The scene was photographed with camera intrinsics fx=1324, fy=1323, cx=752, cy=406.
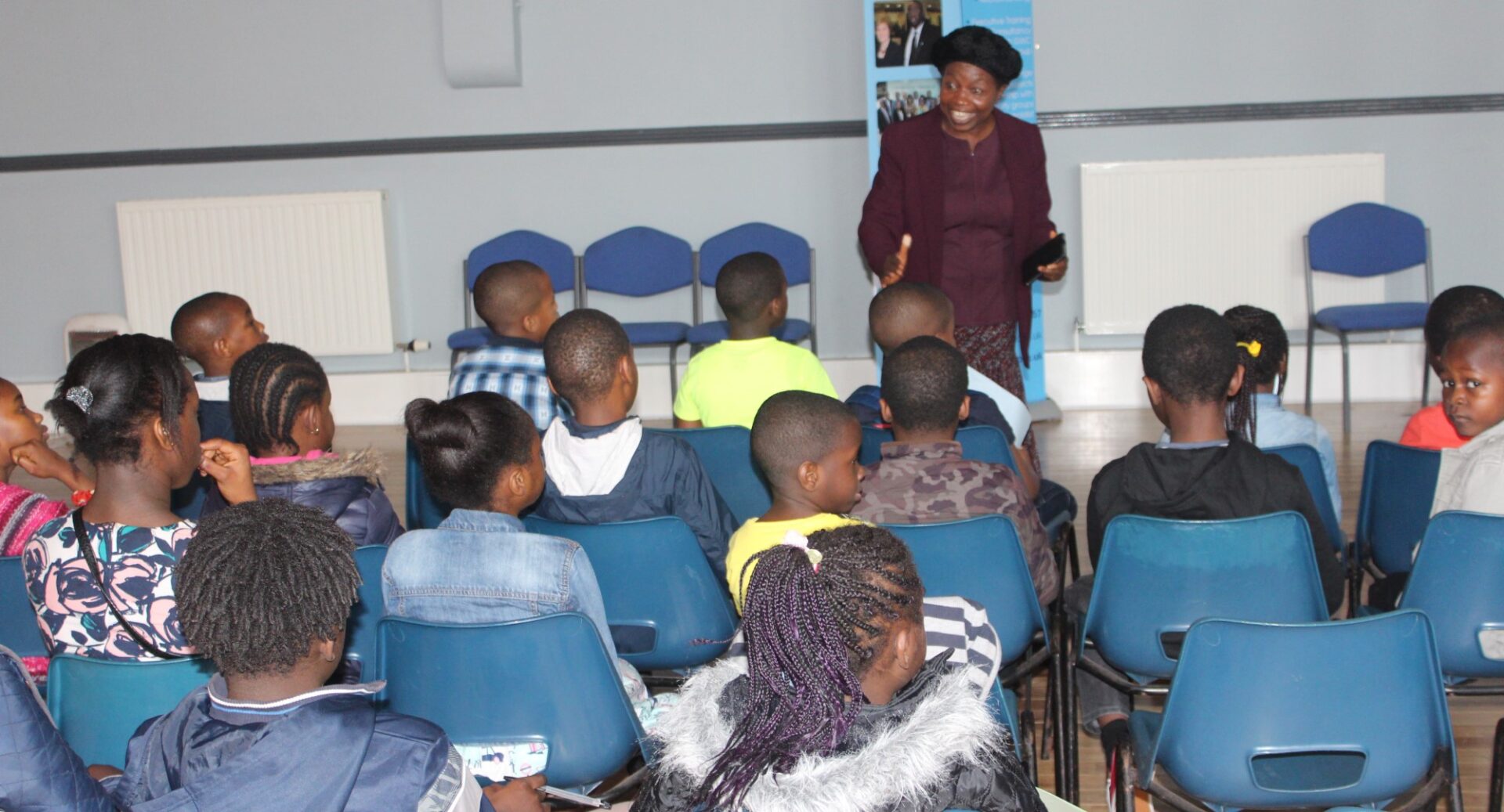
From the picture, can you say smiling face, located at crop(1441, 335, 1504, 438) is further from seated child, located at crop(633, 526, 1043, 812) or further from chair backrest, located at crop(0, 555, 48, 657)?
chair backrest, located at crop(0, 555, 48, 657)

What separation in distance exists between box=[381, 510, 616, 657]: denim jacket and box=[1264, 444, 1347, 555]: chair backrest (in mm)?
1484

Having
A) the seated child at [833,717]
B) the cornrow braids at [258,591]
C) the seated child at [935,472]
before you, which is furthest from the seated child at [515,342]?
the seated child at [833,717]

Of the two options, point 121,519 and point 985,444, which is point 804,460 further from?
point 121,519

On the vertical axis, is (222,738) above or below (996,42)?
below

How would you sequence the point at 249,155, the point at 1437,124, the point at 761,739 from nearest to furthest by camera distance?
the point at 761,739, the point at 1437,124, the point at 249,155

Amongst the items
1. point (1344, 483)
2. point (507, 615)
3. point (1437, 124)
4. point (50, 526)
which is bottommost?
point (1344, 483)

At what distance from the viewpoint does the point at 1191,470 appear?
2.47 metres

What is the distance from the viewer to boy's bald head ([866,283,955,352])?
3.25 m

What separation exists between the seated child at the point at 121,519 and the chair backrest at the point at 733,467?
1.16 metres

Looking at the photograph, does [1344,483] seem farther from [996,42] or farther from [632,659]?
[632,659]

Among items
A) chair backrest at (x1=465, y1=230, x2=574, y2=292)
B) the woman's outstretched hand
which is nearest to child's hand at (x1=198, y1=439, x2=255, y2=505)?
the woman's outstretched hand

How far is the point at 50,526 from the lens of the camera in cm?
205

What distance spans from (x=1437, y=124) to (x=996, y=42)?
127 inches

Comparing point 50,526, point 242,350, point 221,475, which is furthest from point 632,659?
point 242,350
